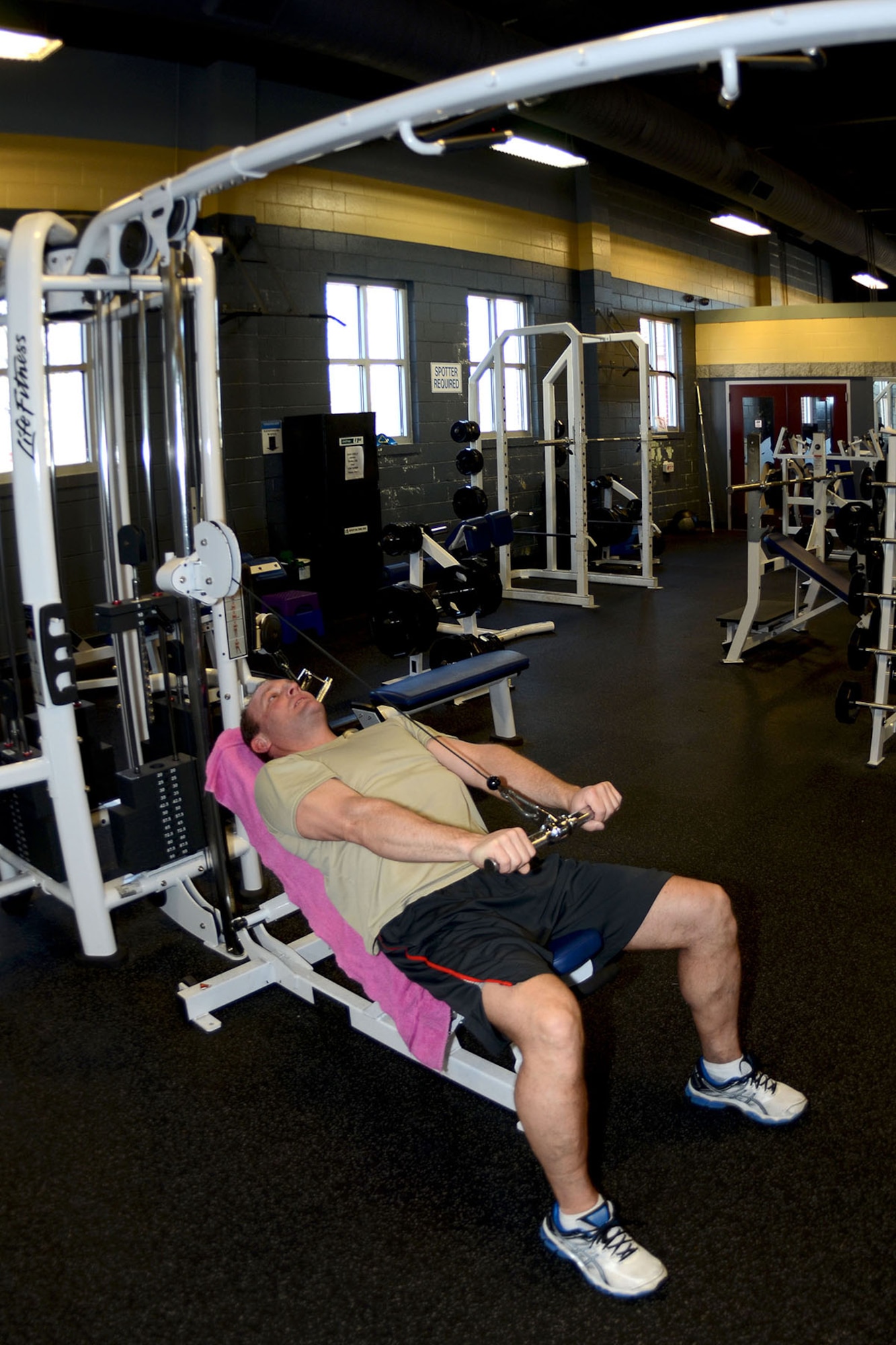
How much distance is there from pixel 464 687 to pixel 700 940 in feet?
6.31

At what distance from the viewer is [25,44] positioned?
14.2ft

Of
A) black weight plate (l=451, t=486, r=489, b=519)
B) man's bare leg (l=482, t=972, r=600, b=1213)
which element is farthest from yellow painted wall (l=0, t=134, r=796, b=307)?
man's bare leg (l=482, t=972, r=600, b=1213)

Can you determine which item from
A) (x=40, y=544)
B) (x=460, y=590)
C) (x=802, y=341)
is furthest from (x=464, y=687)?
(x=802, y=341)

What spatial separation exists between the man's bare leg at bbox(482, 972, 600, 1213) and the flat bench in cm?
196

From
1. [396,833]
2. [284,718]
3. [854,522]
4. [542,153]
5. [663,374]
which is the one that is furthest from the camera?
[663,374]

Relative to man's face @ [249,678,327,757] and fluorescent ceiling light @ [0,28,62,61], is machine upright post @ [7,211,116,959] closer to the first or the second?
man's face @ [249,678,327,757]

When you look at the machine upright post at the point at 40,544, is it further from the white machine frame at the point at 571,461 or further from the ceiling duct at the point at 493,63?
the white machine frame at the point at 571,461

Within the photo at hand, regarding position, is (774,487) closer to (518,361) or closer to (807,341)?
(518,361)

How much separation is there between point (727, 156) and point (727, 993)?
23.1 ft

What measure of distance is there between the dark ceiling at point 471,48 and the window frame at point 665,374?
2.10 meters

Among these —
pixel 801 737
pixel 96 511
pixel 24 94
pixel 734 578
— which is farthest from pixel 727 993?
pixel 734 578

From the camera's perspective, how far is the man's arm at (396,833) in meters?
1.49

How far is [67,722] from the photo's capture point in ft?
7.29

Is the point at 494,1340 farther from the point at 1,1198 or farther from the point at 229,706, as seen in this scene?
the point at 229,706
